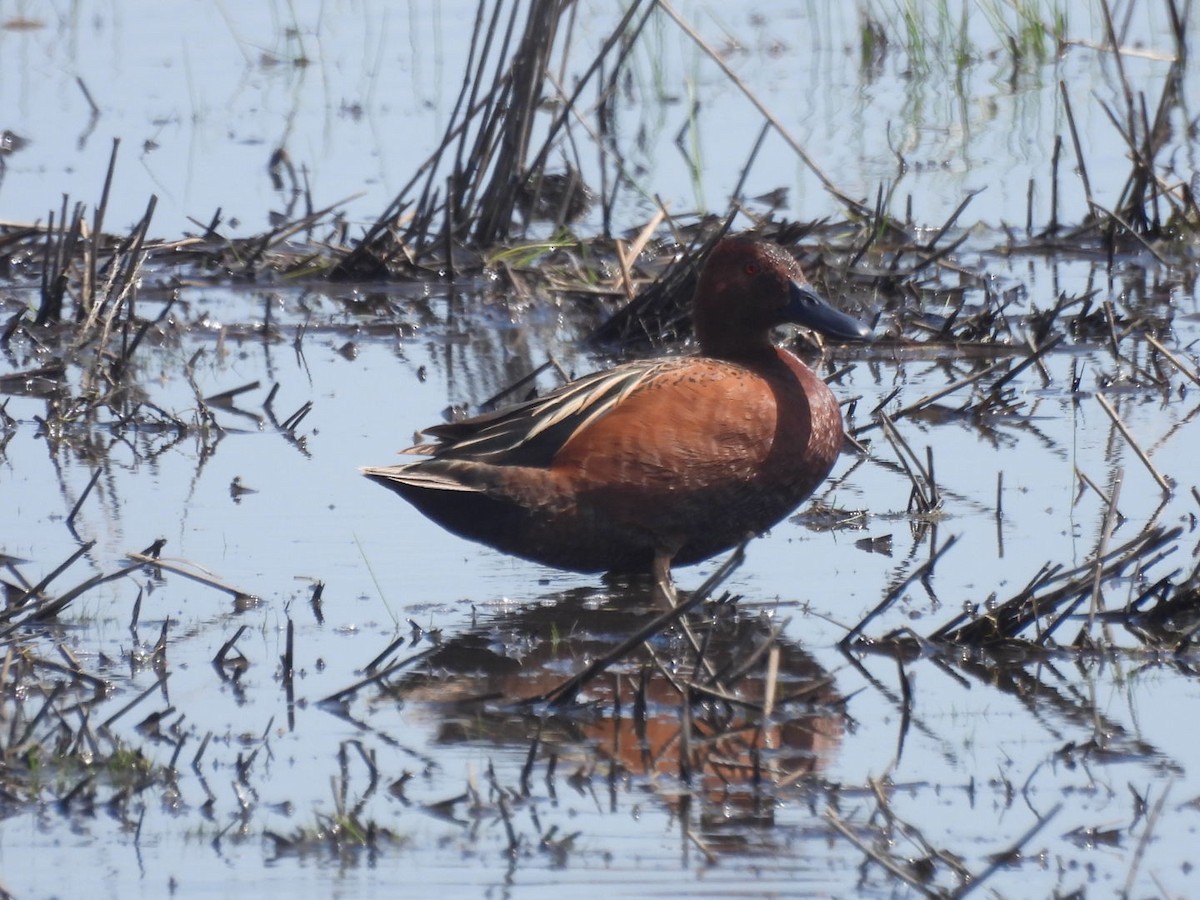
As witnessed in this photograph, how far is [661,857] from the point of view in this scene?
4.03m

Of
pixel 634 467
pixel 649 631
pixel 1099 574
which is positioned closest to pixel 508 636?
pixel 634 467

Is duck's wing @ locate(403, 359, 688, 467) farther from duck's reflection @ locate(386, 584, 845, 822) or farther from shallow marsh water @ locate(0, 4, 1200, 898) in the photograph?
duck's reflection @ locate(386, 584, 845, 822)

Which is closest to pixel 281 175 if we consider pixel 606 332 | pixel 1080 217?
pixel 606 332

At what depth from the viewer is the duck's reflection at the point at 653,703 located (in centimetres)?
443

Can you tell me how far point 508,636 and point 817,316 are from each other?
5.20 ft

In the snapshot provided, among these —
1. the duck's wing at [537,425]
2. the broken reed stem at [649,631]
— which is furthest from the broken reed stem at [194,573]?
the broken reed stem at [649,631]

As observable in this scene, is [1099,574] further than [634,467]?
No

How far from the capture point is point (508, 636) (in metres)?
5.61

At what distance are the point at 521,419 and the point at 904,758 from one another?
6.36ft

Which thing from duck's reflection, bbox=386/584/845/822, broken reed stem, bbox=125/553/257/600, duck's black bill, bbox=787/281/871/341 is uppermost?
duck's black bill, bbox=787/281/871/341

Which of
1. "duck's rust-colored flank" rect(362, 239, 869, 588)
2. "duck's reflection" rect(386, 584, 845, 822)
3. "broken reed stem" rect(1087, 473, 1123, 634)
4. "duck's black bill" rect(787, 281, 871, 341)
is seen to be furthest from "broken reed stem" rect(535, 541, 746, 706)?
"duck's black bill" rect(787, 281, 871, 341)

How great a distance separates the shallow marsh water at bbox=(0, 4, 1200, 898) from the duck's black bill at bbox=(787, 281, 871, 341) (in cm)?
56

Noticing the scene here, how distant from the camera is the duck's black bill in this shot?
6488 millimetres

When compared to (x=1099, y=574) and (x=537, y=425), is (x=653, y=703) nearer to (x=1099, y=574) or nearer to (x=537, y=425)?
(x=1099, y=574)
